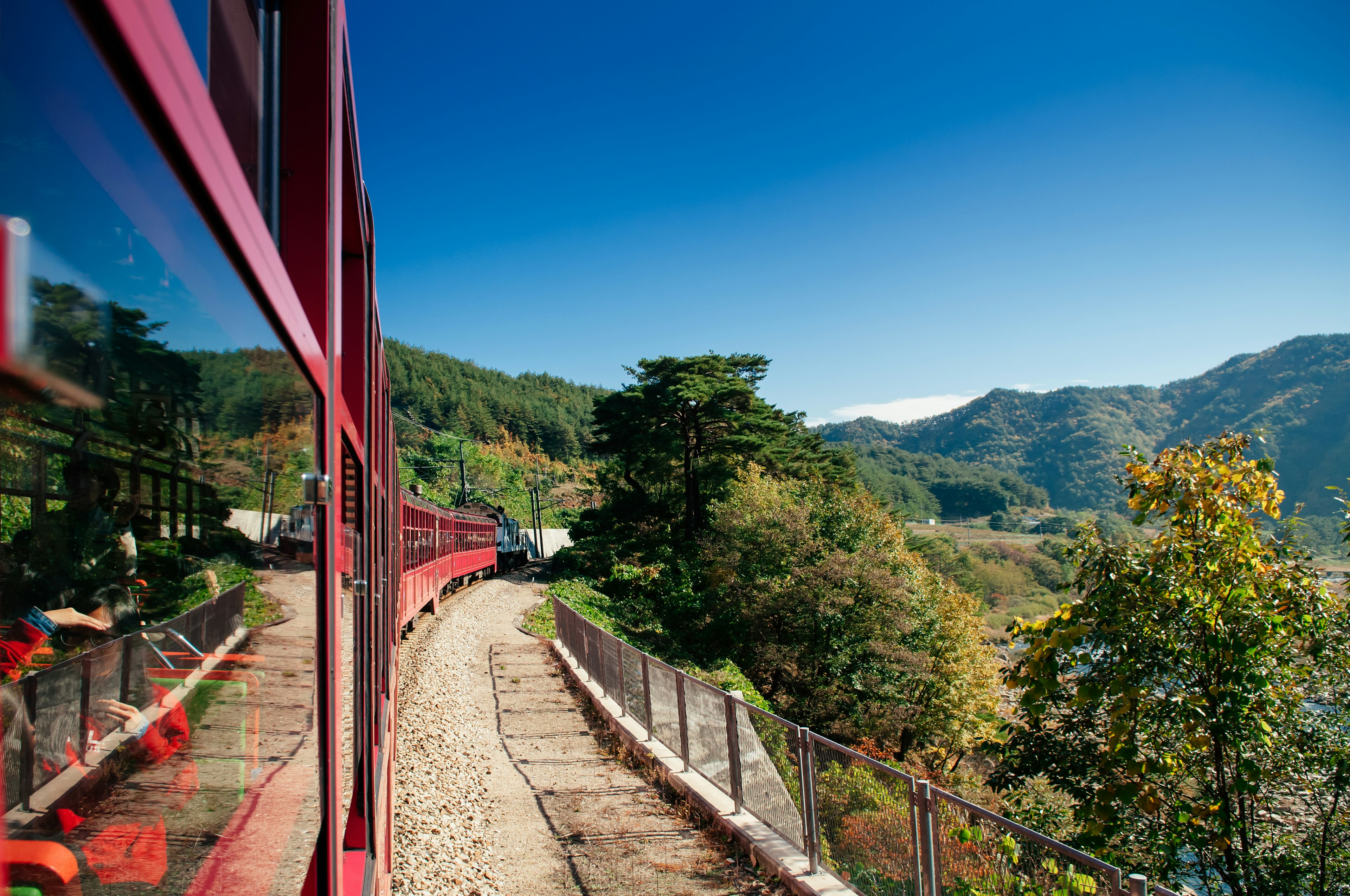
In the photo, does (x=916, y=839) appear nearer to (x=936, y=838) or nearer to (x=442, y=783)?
(x=936, y=838)

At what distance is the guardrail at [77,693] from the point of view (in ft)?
1.83

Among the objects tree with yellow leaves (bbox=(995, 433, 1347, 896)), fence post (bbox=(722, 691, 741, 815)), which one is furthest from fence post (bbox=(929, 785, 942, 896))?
fence post (bbox=(722, 691, 741, 815))

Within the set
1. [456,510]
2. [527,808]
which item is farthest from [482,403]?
[527,808]

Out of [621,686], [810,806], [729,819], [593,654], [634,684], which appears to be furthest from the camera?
[593,654]

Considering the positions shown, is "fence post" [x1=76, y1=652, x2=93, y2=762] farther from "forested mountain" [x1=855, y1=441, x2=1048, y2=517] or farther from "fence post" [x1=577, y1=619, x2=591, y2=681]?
"forested mountain" [x1=855, y1=441, x2=1048, y2=517]

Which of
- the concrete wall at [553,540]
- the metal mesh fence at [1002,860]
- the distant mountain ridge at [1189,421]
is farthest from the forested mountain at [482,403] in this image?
the metal mesh fence at [1002,860]

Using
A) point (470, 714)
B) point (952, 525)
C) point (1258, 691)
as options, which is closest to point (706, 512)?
point (470, 714)

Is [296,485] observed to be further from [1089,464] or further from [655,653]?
[1089,464]

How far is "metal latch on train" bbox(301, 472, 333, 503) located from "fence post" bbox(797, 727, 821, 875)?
17.1 ft

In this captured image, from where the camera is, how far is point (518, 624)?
65.4 ft

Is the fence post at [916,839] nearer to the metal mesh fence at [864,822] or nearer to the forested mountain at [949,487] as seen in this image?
the metal mesh fence at [864,822]

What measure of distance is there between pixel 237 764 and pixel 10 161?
2.57 ft

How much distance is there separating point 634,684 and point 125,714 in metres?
9.92

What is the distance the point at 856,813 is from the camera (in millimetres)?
5555
